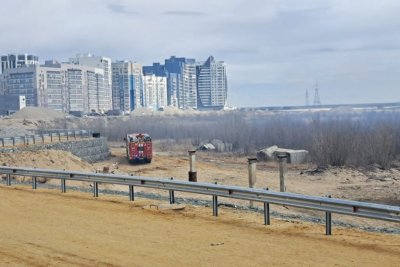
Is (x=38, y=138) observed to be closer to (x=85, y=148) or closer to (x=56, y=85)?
(x=85, y=148)

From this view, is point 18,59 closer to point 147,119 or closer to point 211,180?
point 147,119

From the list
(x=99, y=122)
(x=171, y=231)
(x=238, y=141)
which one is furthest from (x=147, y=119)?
(x=171, y=231)

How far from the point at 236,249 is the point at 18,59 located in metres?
187

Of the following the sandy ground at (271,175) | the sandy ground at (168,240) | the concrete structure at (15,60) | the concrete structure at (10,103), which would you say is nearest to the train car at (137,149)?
the sandy ground at (271,175)

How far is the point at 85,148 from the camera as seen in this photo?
55312 mm

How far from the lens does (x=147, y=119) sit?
492 feet

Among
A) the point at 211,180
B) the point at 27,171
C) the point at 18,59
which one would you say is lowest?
the point at 211,180

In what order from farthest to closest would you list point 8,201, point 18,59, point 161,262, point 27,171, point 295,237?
point 18,59 → point 27,171 → point 8,201 → point 295,237 → point 161,262

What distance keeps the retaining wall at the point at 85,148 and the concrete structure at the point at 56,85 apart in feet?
334

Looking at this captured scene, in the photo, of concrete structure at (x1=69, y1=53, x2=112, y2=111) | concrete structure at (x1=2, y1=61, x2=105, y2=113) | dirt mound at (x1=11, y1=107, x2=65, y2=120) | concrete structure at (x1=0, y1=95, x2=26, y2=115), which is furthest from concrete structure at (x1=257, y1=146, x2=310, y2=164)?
concrete structure at (x1=69, y1=53, x2=112, y2=111)

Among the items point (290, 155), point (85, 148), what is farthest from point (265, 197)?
point (290, 155)

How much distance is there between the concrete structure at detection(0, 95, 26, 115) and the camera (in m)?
156

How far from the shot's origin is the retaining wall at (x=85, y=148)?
48281 millimetres

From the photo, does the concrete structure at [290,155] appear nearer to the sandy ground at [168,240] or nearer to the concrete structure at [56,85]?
the sandy ground at [168,240]
